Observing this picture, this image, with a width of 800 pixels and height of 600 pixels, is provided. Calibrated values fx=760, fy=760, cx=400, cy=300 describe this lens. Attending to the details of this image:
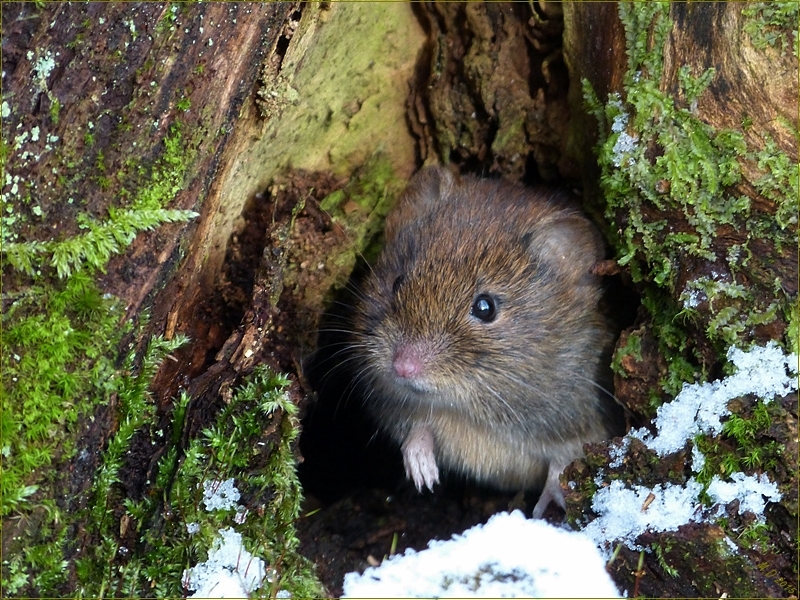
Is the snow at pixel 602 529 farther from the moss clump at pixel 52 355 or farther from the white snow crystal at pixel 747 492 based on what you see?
the moss clump at pixel 52 355

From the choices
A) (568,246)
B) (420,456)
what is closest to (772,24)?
(568,246)

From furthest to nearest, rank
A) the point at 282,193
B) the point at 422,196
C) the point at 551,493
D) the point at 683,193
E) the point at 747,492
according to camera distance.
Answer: the point at 422,196
the point at 551,493
the point at 282,193
the point at 683,193
the point at 747,492

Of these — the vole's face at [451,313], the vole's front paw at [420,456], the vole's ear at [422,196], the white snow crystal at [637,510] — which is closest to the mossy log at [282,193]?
the white snow crystal at [637,510]

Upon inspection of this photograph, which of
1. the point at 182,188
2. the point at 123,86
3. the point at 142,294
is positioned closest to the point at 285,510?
the point at 142,294

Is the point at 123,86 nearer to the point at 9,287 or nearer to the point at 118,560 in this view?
the point at 9,287

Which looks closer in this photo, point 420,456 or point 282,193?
point 282,193

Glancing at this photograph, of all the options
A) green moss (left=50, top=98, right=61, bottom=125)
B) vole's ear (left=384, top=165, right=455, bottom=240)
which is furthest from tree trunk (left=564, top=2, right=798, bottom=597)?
green moss (left=50, top=98, right=61, bottom=125)

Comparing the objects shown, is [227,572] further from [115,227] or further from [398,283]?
[398,283]

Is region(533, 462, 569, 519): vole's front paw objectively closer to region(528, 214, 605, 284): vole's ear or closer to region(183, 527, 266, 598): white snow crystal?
region(528, 214, 605, 284): vole's ear
